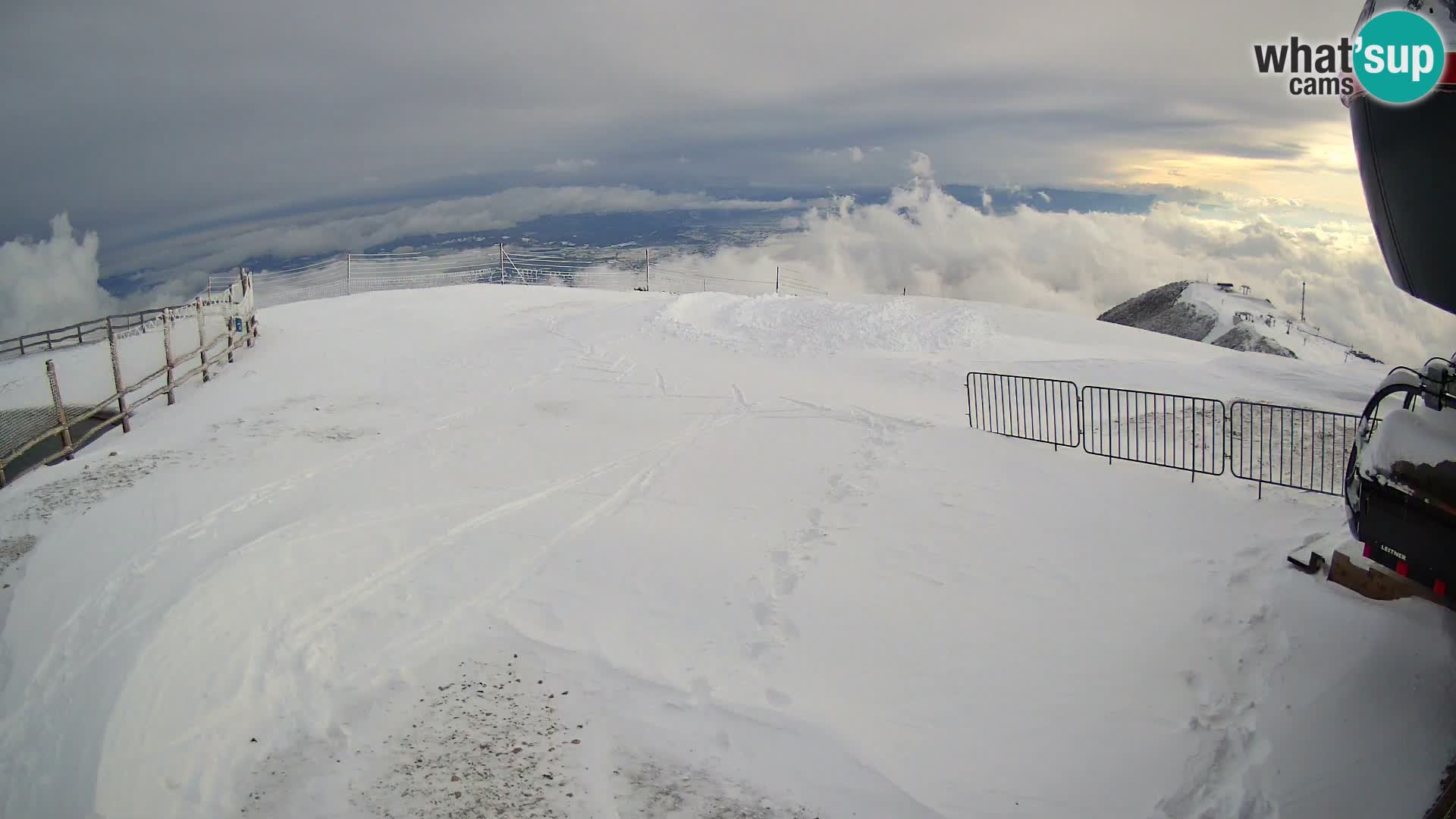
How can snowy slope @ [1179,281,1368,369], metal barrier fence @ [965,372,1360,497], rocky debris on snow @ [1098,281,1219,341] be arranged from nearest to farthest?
metal barrier fence @ [965,372,1360,497], snowy slope @ [1179,281,1368,369], rocky debris on snow @ [1098,281,1219,341]

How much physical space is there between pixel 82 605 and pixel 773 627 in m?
6.41

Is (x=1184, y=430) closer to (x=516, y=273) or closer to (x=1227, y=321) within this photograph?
(x=516, y=273)

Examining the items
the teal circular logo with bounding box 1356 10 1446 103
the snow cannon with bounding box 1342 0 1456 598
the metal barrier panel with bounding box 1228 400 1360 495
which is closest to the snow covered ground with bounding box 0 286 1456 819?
the metal barrier panel with bounding box 1228 400 1360 495

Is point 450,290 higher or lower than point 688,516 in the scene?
higher

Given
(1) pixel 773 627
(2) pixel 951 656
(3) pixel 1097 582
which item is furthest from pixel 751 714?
(3) pixel 1097 582

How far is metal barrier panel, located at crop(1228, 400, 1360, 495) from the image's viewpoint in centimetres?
928

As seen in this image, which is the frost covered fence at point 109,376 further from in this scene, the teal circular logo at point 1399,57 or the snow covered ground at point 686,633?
the teal circular logo at point 1399,57

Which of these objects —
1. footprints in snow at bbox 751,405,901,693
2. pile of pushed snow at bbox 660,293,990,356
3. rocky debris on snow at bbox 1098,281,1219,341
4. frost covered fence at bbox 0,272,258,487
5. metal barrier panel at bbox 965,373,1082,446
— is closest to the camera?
footprints in snow at bbox 751,405,901,693

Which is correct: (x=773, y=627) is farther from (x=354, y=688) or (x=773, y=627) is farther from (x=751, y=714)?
(x=354, y=688)

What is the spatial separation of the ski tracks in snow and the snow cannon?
1054 mm

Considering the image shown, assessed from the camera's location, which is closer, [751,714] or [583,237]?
[751,714]

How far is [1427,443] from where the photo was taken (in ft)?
18.3

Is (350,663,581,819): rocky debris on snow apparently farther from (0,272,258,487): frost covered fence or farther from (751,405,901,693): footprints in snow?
(0,272,258,487): frost covered fence

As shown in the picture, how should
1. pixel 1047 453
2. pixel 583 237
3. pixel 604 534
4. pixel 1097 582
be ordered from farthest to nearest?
pixel 583 237 < pixel 1047 453 < pixel 604 534 < pixel 1097 582
